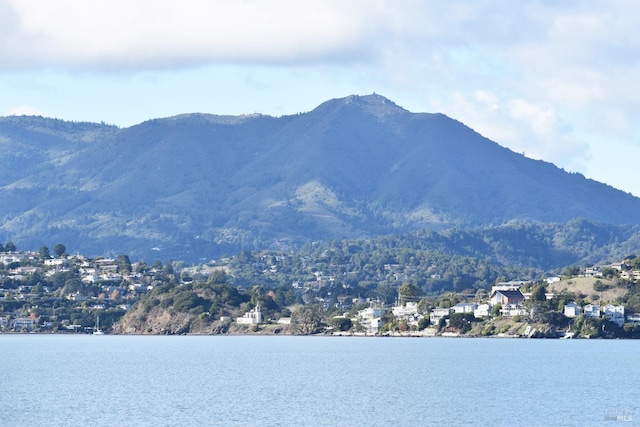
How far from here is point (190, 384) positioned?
285 feet

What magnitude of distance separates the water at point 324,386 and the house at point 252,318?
168 feet

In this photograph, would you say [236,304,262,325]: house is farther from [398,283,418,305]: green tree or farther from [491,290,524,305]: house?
[491,290,524,305]: house

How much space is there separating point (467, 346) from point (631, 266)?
49.2 meters

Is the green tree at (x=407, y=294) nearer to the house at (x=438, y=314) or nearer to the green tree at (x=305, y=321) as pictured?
the green tree at (x=305, y=321)

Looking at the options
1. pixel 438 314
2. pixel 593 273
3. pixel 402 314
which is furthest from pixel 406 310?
pixel 593 273

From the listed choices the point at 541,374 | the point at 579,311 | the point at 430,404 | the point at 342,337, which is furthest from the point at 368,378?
the point at 342,337

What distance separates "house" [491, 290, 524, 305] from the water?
3558 centimetres

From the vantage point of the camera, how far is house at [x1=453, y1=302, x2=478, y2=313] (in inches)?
6919

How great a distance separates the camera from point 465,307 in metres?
176

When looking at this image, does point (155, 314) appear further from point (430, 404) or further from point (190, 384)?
point (430, 404)

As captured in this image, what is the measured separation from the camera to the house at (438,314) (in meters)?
173

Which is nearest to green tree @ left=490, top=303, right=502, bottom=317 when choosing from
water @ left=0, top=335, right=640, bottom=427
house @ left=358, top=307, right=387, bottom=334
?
house @ left=358, top=307, right=387, bottom=334

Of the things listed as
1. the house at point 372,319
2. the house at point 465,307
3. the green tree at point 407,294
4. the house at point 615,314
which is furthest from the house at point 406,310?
the house at point 615,314

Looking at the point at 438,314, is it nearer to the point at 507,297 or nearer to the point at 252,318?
the point at 507,297
